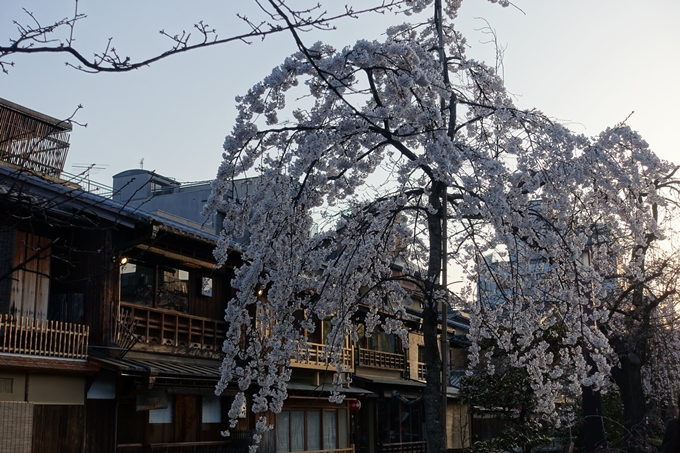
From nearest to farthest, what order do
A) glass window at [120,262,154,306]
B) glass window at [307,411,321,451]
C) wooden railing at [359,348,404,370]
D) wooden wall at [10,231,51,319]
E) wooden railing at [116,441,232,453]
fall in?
1. wooden wall at [10,231,51,319]
2. wooden railing at [116,441,232,453]
3. glass window at [120,262,154,306]
4. glass window at [307,411,321,451]
5. wooden railing at [359,348,404,370]

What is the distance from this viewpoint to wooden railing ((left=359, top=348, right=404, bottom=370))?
26.5 meters

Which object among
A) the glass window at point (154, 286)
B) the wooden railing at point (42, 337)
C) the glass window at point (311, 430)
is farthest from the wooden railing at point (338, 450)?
the wooden railing at point (42, 337)

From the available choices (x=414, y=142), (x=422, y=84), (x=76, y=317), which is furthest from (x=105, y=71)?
(x=76, y=317)

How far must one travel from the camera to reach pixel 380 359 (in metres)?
27.9

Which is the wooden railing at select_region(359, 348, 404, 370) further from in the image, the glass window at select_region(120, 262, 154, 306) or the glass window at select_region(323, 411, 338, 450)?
the glass window at select_region(120, 262, 154, 306)

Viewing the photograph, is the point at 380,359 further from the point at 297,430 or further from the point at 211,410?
the point at 211,410

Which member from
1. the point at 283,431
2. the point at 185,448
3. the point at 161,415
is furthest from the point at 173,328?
the point at 283,431

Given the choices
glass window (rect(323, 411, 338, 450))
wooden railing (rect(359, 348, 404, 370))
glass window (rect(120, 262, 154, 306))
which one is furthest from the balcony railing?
glass window (rect(120, 262, 154, 306))

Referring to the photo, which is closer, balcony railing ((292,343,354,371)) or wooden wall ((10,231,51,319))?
wooden wall ((10,231,51,319))

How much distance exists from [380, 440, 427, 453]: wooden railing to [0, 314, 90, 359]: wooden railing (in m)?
14.8

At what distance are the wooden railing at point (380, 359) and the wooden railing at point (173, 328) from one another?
28.7ft

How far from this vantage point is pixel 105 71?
460cm

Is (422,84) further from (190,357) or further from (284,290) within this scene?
(190,357)

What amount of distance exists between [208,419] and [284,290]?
9.61 meters
